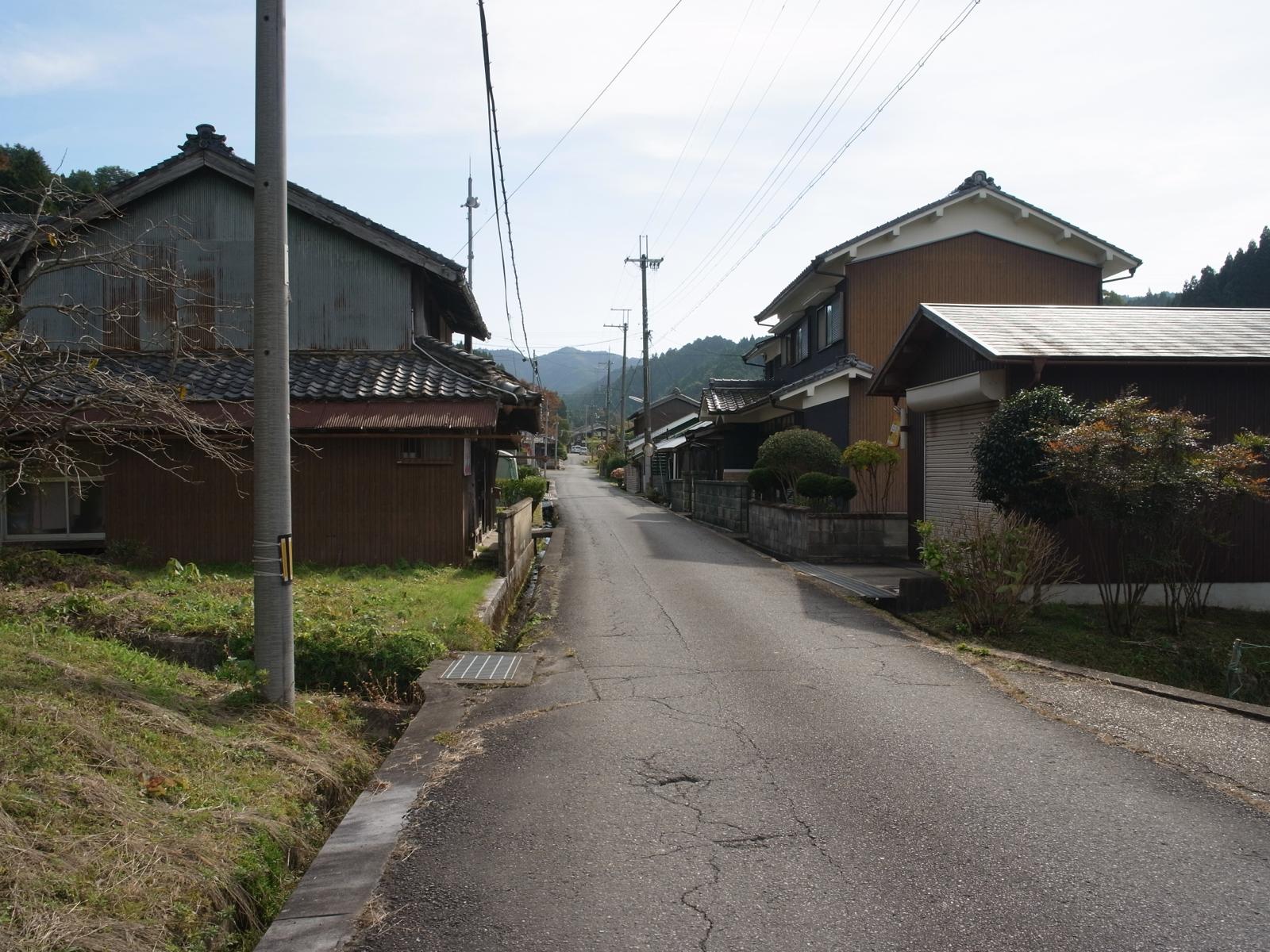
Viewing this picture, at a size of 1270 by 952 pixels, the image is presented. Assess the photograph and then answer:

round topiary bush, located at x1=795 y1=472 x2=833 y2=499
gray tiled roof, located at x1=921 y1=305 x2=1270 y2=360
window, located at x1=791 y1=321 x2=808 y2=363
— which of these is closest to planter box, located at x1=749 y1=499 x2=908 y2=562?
round topiary bush, located at x1=795 y1=472 x2=833 y2=499

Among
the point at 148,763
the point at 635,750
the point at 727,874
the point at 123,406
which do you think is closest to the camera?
the point at 727,874

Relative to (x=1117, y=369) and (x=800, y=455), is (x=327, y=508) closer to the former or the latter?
(x=800, y=455)

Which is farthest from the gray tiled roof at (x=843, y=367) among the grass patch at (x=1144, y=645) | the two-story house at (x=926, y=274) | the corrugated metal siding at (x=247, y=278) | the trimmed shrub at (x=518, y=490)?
the corrugated metal siding at (x=247, y=278)

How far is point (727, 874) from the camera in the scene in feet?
13.7

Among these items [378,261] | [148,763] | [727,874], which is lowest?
[727,874]

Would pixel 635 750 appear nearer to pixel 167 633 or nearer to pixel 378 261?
pixel 167 633

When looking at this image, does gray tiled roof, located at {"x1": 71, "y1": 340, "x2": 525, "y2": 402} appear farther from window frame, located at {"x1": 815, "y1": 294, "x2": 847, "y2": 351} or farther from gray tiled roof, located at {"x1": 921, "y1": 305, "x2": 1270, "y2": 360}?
window frame, located at {"x1": 815, "y1": 294, "x2": 847, "y2": 351}

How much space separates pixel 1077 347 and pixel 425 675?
9.39m

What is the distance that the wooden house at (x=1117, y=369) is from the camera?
11906mm

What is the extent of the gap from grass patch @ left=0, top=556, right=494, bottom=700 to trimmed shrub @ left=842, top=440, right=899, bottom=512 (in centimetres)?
933

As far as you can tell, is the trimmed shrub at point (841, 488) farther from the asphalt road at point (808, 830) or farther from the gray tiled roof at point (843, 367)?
the asphalt road at point (808, 830)

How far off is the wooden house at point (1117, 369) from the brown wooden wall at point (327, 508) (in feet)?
24.9

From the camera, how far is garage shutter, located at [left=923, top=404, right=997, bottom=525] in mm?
13888

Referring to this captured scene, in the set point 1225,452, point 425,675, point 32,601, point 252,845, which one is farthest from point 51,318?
point 1225,452
